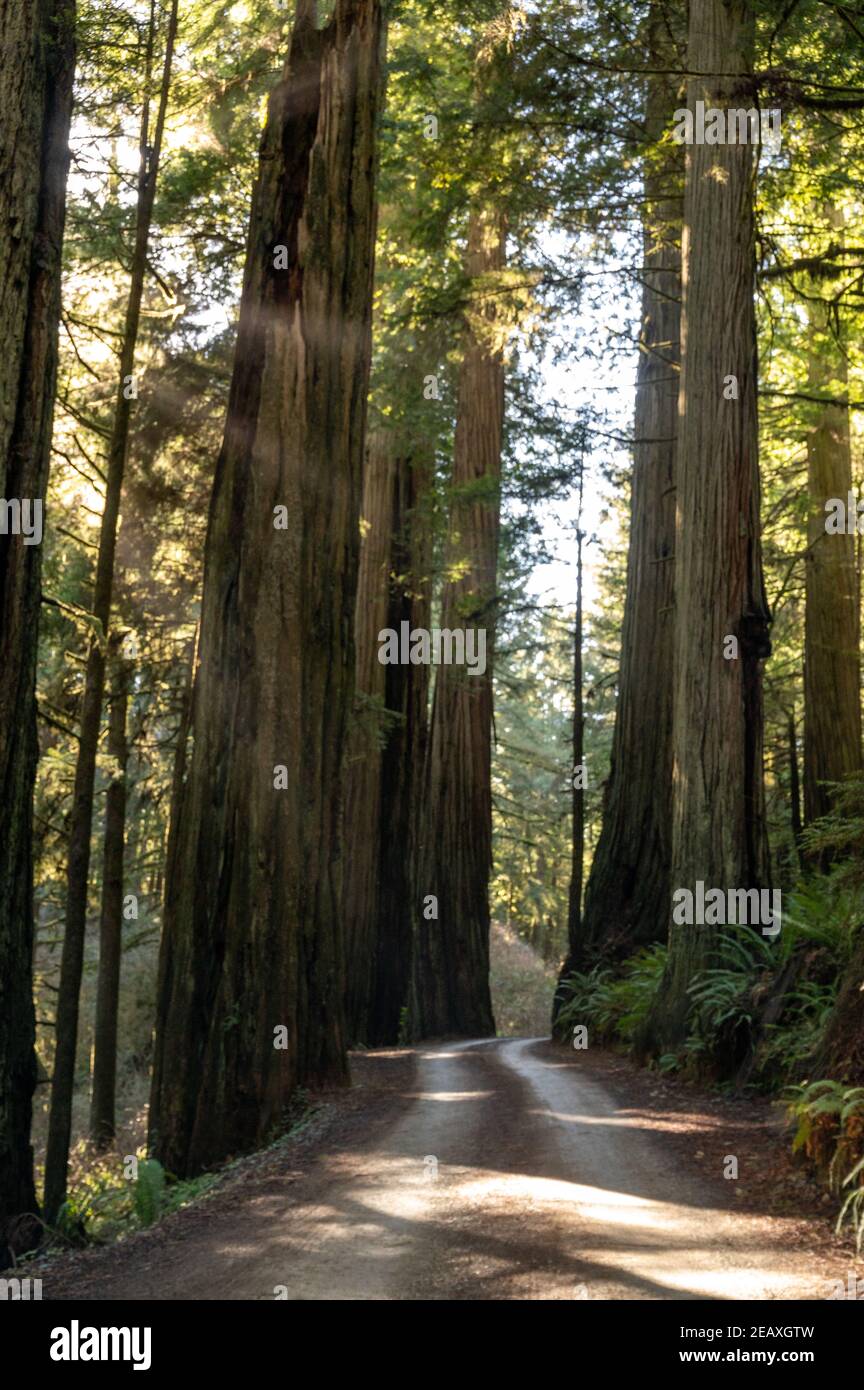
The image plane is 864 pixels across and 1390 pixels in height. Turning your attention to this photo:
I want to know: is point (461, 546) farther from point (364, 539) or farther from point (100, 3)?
point (100, 3)

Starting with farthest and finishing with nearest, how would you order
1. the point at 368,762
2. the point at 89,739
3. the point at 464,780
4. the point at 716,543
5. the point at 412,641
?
the point at 464,780 < the point at 412,641 < the point at 368,762 < the point at 89,739 < the point at 716,543

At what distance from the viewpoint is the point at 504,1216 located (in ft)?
19.7

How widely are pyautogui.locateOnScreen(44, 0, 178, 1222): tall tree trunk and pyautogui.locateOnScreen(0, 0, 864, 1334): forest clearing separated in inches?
2.2

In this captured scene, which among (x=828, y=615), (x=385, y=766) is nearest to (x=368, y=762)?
(x=385, y=766)

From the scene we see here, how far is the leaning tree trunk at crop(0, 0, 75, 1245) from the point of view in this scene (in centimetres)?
809

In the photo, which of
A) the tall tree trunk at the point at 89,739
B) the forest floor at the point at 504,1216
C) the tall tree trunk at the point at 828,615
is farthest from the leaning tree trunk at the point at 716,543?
the tall tree trunk at the point at 828,615

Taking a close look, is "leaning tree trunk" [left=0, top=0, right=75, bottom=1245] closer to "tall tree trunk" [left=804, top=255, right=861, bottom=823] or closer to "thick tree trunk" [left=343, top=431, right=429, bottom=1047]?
"thick tree trunk" [left=343, top=431, right=429, bottom=1047]

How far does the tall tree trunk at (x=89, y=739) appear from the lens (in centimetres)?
1121

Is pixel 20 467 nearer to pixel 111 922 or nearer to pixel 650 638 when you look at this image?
pixel 111 922

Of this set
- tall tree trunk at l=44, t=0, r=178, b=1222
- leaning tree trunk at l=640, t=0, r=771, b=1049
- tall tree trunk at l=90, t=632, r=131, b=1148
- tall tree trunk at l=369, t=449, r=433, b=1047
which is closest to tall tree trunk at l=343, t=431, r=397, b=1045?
tall tree trunk at l=369, t=449, r=433, b=1047

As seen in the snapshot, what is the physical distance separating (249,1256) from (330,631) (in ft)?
21.4

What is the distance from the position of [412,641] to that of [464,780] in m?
2.70

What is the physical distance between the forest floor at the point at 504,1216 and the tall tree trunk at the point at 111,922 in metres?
6.99

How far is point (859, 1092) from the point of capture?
6410 mm
